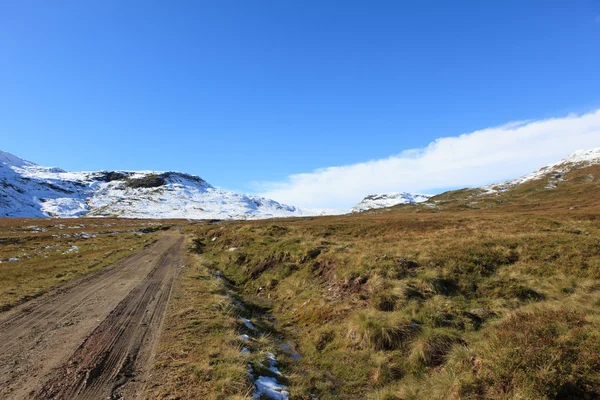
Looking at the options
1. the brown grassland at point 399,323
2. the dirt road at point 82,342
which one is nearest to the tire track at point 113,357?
the dirt road at point 82,342

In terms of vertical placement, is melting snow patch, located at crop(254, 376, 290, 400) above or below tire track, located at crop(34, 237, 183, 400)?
below

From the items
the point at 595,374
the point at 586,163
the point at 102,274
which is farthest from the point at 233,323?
the point at 586,163

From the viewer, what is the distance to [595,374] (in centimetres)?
645

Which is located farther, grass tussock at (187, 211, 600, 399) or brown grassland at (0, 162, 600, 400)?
brown grassland at (0, 162, 600, 400)

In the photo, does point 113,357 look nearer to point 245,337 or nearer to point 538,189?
point 245,337

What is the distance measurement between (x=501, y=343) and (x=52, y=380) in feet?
40.0

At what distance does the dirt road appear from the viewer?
7711 mm

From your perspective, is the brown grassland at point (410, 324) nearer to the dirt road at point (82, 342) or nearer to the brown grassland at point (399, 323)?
the brown grassland at point (399, 323)

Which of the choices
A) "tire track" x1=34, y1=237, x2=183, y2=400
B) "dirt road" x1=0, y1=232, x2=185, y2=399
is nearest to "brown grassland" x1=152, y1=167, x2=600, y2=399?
"tire track" x1=34, y1=237, x2=183, y2=400

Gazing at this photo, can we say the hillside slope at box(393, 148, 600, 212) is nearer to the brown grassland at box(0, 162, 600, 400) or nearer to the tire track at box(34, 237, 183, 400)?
the brown grassland at box(0, 162, 600, 400)

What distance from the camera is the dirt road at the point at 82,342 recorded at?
25.3 feet

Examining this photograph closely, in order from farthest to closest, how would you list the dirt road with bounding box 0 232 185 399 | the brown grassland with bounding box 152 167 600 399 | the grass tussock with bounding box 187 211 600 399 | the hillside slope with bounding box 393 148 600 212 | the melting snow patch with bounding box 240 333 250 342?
1. the hillside slope with bounding box 393 148 600 212
2. the melting snow patch with bounding box 240 333 250 342
3. the dirt road with bounding box 0 232 185 399
4. the brown grassland with bounding box 152 167 600 399
5. the grass tussock with bounding box 187 211 600 399

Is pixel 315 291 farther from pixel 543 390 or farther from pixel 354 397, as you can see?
pixel 543 390

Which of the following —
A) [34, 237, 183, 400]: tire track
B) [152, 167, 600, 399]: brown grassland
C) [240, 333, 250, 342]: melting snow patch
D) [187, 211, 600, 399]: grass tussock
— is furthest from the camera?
[240, 333, 250, 342]: melting snow patch
